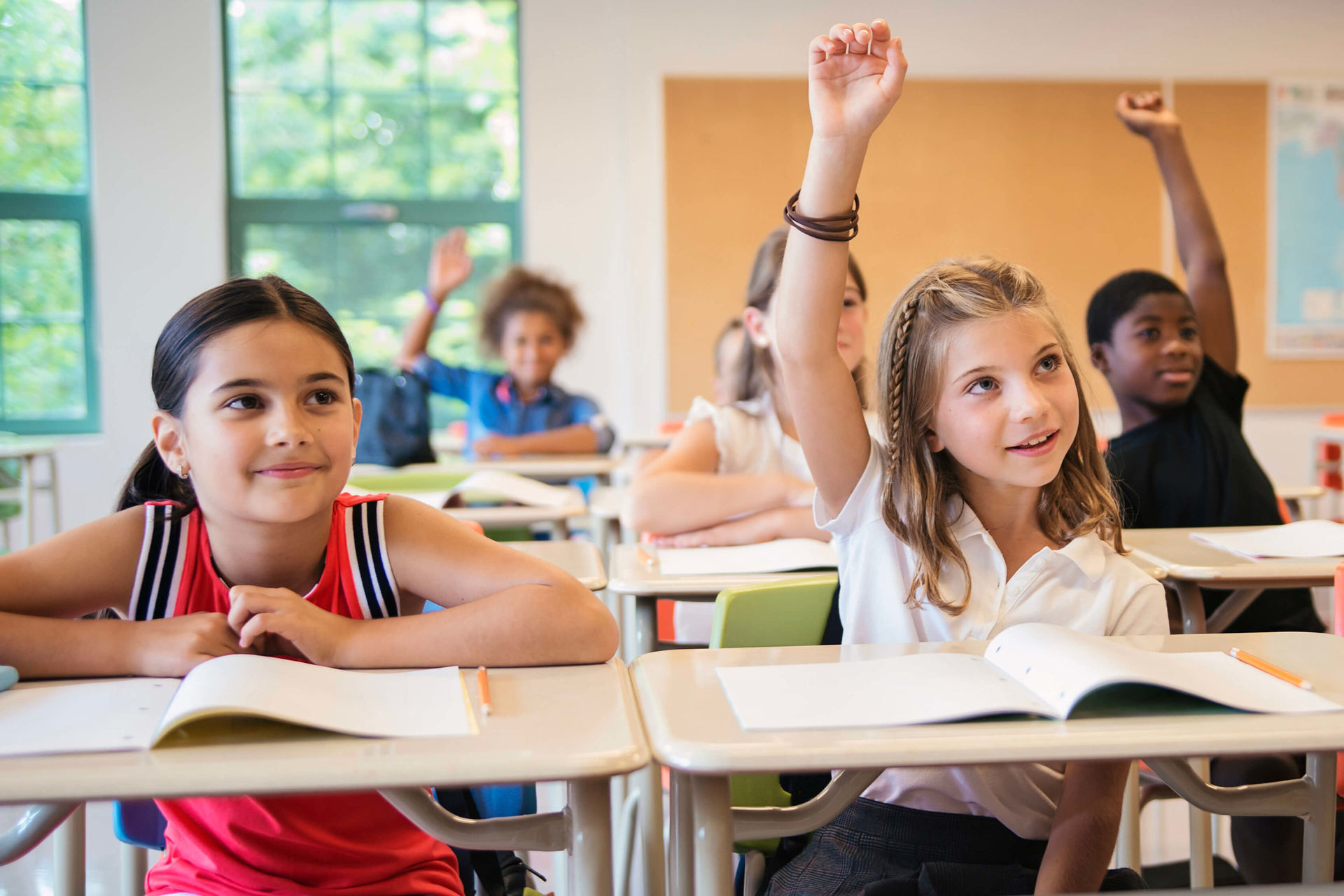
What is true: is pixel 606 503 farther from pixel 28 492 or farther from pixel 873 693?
pixel 28 492

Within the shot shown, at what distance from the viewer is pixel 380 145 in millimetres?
5555

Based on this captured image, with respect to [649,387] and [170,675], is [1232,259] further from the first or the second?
[170,675]

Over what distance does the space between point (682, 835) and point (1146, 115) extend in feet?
6.37

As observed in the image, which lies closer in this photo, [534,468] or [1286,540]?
[1286,540]

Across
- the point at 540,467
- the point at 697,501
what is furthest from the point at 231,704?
the point at 540,467

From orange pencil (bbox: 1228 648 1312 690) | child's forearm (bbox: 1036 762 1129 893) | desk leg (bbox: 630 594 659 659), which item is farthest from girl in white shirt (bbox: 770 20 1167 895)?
desk leg (bbox: 630 594 659 659)

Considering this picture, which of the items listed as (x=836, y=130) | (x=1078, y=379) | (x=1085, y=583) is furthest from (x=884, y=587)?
(x=836, y=130)

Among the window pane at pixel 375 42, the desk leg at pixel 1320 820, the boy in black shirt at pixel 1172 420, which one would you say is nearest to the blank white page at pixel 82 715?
the desk leg at pixel 1320 820

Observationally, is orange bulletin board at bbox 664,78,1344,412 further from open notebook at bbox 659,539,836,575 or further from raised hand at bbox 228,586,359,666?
raised hand at bbox 228,586,359,666

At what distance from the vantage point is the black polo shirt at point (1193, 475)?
211cm

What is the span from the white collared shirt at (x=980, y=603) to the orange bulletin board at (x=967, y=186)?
4.43m

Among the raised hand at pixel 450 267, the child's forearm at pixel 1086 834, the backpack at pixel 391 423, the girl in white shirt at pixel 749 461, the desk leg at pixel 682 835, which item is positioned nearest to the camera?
the desk leg at pixel 682 835

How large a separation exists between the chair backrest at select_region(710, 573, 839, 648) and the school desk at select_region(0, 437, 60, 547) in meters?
3.92

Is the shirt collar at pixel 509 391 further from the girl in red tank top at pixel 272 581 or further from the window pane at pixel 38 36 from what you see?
the window pane at pixel 38 36
